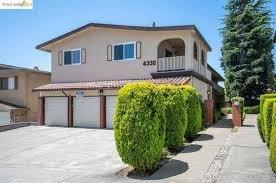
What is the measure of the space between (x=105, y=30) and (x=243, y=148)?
15910 millimetres

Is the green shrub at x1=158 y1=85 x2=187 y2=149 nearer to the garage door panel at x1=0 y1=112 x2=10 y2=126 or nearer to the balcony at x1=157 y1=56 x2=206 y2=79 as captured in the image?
the balcony at x1=157 y1=56 x2=206 y2=79

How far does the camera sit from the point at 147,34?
24.1 m

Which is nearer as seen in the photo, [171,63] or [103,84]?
[171,63]

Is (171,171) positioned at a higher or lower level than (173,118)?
lower

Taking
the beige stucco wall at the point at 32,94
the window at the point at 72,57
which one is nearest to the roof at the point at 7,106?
the beige stucco wall at the point at 32,94

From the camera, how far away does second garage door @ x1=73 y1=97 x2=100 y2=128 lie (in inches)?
953

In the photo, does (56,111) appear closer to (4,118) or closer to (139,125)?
(4,118)

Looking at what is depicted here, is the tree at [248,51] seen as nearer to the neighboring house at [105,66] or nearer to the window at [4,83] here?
the neighboring house at [105,66]

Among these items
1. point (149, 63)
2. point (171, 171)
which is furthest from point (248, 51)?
point (171, 171)

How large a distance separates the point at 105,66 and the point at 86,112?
3788 millimetres

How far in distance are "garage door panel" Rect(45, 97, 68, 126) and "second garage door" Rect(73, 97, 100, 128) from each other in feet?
3.11

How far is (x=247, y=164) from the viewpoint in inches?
397

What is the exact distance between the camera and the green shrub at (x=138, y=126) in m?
9.44

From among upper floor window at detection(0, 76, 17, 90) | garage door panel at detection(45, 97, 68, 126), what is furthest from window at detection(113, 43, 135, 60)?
upper floor window at detection(0, 76, 17, 90)
